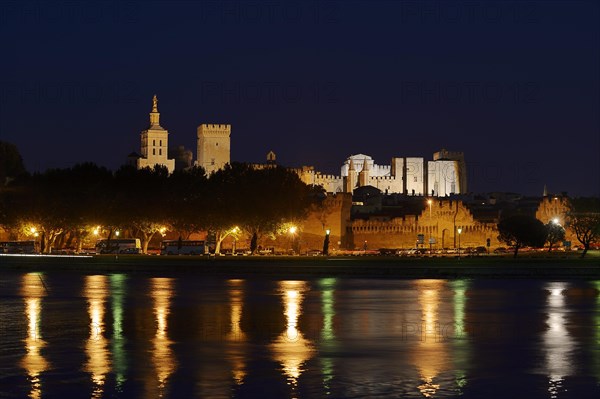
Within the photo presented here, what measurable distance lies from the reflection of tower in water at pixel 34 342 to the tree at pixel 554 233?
5391cm

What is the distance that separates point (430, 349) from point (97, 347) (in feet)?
21.5

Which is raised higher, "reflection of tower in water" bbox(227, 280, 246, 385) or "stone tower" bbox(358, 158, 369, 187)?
"stone tower" bbox(358, 158, 369, 187)

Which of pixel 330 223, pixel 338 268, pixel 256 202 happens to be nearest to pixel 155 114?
pixel 330 223

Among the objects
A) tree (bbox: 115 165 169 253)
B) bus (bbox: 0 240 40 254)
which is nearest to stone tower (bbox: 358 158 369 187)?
tree (bbox: 115 165 169 253)

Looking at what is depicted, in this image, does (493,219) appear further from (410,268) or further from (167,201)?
(410,268)

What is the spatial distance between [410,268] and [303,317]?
24.3 metres

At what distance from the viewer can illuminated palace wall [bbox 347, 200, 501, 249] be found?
4171 inches

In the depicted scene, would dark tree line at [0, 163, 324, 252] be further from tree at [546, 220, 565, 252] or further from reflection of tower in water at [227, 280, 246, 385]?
reflection of tower in water at [227, 280, 246, 385]

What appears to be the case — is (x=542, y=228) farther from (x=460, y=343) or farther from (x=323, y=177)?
(x=323, y=177)

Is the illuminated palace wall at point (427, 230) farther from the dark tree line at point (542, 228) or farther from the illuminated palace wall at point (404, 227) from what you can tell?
the dark tree line at point (542, 228)

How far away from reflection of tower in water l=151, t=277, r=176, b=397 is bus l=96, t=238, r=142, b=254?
46.5 meters

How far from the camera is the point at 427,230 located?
10706 centimetres

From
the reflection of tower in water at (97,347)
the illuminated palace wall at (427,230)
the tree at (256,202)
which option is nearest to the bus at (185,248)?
the tree at (256,202)

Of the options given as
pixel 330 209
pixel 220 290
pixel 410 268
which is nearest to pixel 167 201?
pixel 330 209
